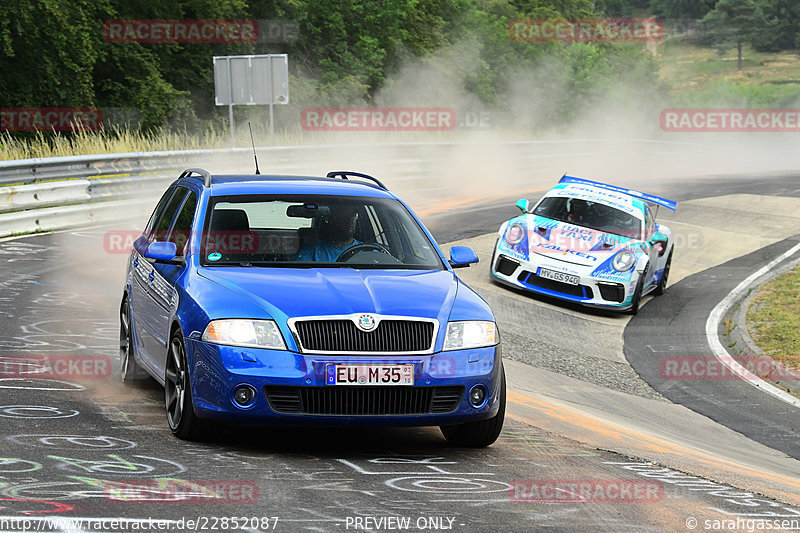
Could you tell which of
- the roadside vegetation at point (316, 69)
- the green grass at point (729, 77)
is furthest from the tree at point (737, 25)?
the roadside vegetation at point (316, 69)

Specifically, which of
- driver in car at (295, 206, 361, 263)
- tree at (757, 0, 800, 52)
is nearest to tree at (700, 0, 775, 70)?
tree at (757, 0, 800, 52)

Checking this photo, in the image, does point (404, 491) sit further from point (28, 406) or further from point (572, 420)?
point (572, 420)

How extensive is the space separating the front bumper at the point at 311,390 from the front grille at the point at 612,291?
963 cm

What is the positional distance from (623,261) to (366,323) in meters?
10.3

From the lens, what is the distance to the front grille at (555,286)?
619 inches

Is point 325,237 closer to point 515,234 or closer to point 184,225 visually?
point 184,225

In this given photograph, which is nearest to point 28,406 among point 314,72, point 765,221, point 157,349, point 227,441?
point 157,349

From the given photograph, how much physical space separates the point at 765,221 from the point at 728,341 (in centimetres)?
1217

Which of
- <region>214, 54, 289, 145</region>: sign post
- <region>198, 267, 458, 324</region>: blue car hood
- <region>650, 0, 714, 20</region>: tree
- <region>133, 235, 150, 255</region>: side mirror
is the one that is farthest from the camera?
<region>650, 0, 714, 20</region>: tree

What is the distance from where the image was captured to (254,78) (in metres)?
29.3

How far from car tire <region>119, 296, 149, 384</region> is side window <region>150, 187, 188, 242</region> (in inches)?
24.0

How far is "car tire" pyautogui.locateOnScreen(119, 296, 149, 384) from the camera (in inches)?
327

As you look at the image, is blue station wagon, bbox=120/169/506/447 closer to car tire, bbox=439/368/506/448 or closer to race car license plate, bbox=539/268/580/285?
car tire, bbox=439/368/506/448

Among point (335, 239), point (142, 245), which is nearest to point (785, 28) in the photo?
point (142, 245)
